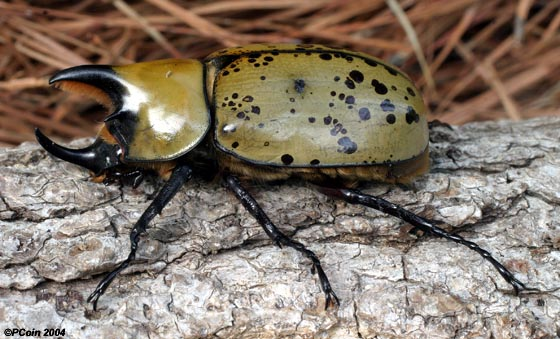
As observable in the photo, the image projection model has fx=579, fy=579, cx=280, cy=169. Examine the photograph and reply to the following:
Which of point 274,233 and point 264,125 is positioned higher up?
point 264,125

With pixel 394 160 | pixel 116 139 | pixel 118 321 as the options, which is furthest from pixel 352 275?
pixel 116 139

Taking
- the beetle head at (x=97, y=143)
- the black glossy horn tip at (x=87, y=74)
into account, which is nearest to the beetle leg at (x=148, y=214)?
the beetle head at (x=97, y=143)

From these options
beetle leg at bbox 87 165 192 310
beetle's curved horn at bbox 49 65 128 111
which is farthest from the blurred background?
beetle leg at bbox 87 165 192 310

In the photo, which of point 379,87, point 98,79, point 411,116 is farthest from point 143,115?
point 411,116

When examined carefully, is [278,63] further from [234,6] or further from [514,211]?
[234,6]

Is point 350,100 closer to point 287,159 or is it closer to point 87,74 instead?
point 287,159

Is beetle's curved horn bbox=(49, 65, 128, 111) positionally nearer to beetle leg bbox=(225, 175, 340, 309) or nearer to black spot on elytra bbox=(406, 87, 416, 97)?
beetle leg bbox=(225, 175, 340, 309)

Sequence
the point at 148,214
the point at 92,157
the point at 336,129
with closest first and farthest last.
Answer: the point at 148,214
the point at 336,129
the point at 92,157
